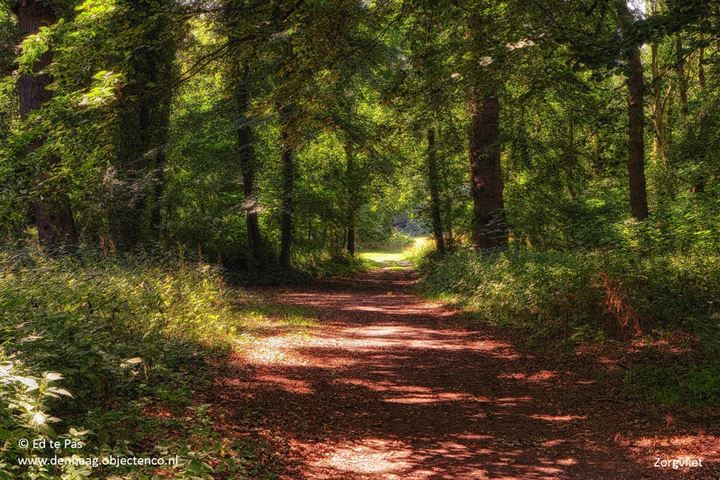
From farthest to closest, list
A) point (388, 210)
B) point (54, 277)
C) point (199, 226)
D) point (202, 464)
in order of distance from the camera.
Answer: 1. point (388, 210)
2. point (199, 226)
3. point (54, 277)
4. point (202, 464)

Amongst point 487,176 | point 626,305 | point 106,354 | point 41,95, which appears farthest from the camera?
point 487,176

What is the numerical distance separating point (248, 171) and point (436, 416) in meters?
16.9

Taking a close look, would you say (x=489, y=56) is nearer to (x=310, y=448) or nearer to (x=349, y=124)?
(x=310, y=448)

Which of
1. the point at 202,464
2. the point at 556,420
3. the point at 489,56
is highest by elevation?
the point at 489,56

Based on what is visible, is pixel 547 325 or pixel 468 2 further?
pixel 547 325

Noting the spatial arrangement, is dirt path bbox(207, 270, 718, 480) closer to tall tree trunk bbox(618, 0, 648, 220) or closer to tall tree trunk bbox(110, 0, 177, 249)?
tall tree trunk bbox(618, 0, 648, 220)

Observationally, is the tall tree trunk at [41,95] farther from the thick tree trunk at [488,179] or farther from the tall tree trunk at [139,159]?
the thick tree trunk at [488,179]

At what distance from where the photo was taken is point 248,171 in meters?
21.7

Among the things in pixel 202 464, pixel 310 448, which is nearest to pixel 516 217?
pixel 310 448

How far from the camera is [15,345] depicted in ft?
14.4

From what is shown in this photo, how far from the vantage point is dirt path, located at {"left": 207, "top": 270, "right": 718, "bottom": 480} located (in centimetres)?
495

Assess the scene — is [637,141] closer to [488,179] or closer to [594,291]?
[488,179]

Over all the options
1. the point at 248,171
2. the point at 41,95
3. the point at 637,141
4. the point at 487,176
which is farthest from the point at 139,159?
the point at 637,141

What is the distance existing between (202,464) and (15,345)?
1906 millimetres
